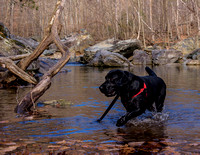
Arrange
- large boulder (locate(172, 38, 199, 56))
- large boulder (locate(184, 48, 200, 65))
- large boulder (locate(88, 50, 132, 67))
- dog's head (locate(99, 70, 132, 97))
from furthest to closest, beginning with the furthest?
1. large boulder (locate(172, 38, 199, 56))
2. large boulder (locate(184, 48, 200, 65))
3. large boulder (locate(88, 50, 132, 67))
4. dog's head (locate(99, 70, 132, 97))

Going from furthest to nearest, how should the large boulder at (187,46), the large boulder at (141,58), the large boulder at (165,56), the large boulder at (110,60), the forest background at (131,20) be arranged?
1. the forest background at (131,20)
2. the large boulder at (187,46)
3. the large boulder at (141,58)
4. the large boulder at (165,56)
5. the large boulder at (110,60)

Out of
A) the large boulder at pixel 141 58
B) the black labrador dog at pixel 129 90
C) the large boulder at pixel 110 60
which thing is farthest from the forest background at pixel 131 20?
the black labrador dog at pixel 129 90

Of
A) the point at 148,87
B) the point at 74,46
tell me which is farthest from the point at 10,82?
the point at 74,46

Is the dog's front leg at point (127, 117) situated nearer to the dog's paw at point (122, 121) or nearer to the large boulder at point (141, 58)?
the dog's paw at point (122, 121)

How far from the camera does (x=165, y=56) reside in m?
29.8

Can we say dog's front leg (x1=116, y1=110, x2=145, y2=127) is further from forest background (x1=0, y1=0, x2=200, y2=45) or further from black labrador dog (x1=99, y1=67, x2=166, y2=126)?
forest background (x1=0, y1=0, x2=200, y2=45)

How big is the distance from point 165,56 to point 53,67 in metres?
22.9

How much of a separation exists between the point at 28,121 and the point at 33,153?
7.68 feet

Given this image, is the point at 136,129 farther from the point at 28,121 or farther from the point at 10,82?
the point at 10,82

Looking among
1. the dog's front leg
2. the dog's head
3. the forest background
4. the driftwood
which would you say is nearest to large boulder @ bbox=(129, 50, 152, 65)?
the forest background

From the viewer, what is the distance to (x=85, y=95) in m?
10.6

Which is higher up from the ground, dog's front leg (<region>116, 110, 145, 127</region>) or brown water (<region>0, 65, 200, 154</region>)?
dog's front leg (<region>116, 110, 145, 127</region>)

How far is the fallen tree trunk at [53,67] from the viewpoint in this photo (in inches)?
302

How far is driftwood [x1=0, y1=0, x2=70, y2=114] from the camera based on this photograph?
771cm
